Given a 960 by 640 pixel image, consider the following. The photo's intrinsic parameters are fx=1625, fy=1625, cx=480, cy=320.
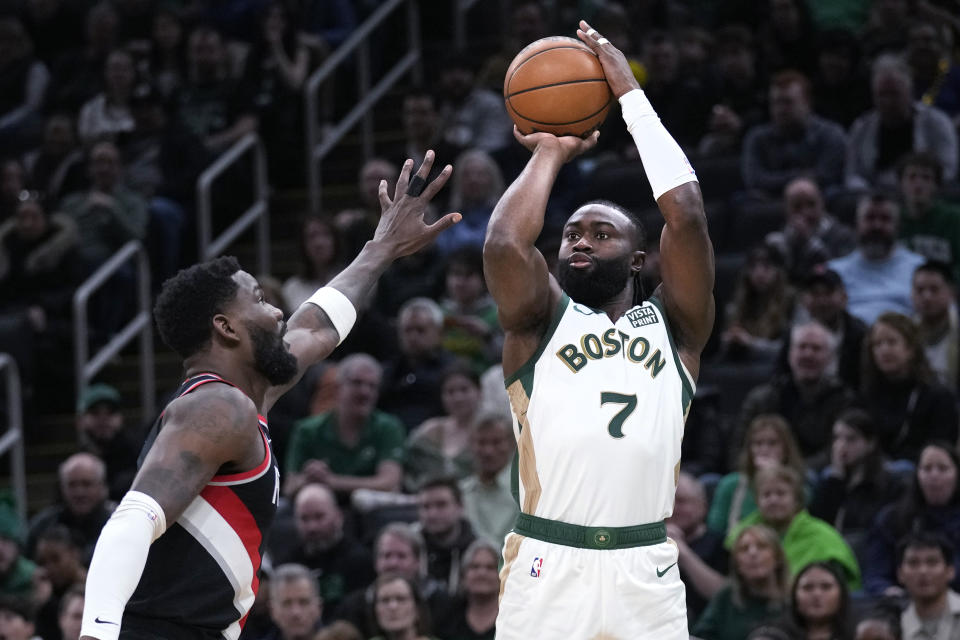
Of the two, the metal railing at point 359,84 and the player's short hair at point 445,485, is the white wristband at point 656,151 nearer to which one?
the player's short hair at point 445,485

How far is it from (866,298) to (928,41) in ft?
8.98

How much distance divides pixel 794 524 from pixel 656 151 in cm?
414

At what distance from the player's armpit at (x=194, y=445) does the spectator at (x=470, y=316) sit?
6.55m

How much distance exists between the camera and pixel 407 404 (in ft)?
39.3

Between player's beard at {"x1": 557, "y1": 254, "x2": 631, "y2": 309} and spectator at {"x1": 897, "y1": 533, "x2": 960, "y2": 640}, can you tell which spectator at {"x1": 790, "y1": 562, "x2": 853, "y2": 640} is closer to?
spectator at {"x1": 897, "y1": 533, "x2": 960, "y2": 640}

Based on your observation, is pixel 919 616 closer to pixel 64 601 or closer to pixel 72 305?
pixel 64 601

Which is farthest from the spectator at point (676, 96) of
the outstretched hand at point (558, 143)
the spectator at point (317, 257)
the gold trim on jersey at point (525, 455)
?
the gold trim on jersey at point (525, 455)

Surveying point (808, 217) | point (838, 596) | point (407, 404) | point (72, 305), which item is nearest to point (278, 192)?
point (72, 305)

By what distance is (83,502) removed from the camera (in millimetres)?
11039

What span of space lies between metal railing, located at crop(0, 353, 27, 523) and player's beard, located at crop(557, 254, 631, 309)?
24.5ft

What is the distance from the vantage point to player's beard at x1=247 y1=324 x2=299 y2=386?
5648mm

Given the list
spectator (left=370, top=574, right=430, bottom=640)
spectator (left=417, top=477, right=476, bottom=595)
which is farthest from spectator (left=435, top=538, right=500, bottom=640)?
spectator (left=417, top=477, right=476, bottom=595)

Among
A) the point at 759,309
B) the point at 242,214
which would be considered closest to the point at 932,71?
the point at 759,309

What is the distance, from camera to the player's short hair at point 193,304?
5.59 meters
